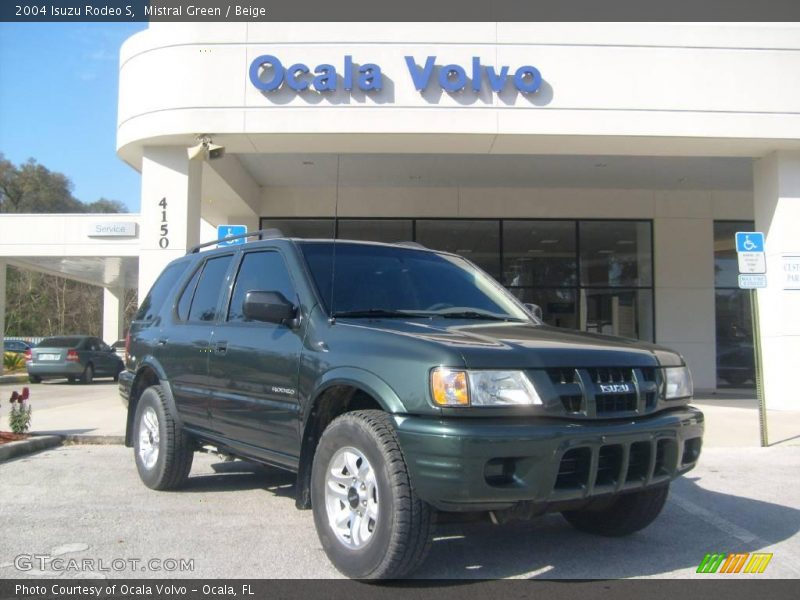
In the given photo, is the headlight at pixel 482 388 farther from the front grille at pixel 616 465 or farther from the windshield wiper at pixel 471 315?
the windshield wiper at pixel 471 315

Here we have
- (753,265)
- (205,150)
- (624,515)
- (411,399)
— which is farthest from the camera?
(205,150)

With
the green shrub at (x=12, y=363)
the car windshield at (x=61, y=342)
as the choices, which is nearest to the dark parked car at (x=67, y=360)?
the car windshield at (x=61, y=342)

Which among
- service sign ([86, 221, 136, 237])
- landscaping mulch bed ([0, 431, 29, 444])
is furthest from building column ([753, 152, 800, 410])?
service sign ([86, 221, 136, 237])

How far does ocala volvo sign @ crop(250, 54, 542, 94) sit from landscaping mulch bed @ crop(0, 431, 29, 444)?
6318mm

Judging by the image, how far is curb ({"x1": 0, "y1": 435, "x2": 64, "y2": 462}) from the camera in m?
8.02

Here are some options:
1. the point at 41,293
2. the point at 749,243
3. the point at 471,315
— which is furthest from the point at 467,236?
the point at 41,293

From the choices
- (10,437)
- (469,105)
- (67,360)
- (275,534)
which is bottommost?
(275,534)

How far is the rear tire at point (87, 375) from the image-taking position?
21.9m

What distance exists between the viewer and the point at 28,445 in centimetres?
844

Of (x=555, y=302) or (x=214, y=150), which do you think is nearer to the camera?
(x=214, y=150)

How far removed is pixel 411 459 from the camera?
3.55 meters

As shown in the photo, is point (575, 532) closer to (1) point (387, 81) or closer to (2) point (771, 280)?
(1) point (387, 81)
